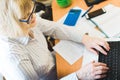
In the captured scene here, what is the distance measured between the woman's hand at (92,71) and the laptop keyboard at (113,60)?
0.03 meters

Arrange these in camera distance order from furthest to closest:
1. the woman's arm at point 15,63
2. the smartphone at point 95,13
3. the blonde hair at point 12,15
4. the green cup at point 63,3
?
the green cup at point 63,3
the smartphone at point 95,13
the woman's arm at point 15,63
the blonde hair at point 12,15

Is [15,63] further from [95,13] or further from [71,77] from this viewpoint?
[95,13]

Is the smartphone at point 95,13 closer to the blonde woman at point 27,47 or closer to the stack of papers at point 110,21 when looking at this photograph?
the stack of papers at point 110,21

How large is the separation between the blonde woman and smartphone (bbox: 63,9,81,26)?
10 cm

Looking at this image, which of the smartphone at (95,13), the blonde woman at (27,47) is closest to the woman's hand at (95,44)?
the blonde woman at (27,47)

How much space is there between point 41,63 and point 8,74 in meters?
0.19

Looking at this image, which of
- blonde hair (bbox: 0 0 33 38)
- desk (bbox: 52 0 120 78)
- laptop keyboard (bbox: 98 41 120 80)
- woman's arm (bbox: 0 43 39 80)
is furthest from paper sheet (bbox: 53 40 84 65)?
blonde hair (bbox: 0 0 33 38)

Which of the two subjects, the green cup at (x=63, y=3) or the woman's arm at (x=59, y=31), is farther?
the green cup at (x=63, y=3)

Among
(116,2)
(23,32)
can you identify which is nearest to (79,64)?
(23,32)

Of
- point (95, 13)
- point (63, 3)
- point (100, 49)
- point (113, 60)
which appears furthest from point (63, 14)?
point (113, 60)

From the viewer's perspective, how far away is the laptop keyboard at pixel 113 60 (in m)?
1.02

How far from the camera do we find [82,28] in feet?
4.41

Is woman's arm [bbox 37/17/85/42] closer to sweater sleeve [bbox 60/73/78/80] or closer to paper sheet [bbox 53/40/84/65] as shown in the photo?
paper sheet [bbox 53/40/84/65]

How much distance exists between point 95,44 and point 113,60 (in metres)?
0.16
